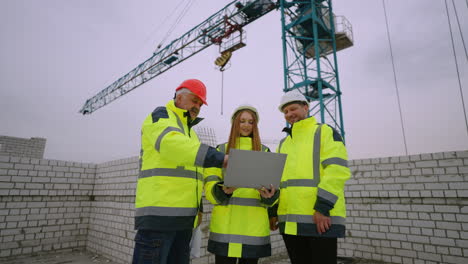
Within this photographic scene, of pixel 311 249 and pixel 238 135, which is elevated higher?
pixel 238 135

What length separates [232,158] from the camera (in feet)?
4.86

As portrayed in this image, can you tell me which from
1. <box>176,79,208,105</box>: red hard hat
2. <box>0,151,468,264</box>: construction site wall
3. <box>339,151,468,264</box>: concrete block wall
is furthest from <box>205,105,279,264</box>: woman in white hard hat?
<box>339,151,468,264</box>: concrete block wall

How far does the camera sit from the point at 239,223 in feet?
6.00

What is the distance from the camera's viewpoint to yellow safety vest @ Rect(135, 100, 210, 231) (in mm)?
1523

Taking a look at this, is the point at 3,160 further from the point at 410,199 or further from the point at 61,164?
the point at 410,199

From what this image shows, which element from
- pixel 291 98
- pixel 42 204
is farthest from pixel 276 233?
pixel 42 204

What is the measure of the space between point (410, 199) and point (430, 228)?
0.49 metres

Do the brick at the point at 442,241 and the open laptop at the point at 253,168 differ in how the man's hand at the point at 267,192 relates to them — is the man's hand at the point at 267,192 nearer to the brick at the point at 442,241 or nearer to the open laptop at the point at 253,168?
the open laptop at the point at 253,168

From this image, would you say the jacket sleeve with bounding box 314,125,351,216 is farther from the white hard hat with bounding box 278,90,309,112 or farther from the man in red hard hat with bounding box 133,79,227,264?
the man in red hard hat with bounding box 133,79,227,264

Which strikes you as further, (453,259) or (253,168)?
(453,259)

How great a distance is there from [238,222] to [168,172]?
2.11ft

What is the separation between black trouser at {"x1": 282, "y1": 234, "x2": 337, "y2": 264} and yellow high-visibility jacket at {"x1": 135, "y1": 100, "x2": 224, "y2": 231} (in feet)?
2.61

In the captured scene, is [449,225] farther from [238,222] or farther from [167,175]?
[167,175]

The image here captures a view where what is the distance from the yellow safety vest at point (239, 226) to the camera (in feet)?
5.82
